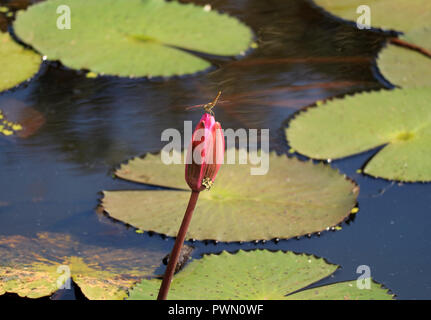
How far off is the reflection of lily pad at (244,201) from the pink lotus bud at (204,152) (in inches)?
38.8

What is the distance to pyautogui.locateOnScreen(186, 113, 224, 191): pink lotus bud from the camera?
3.90 ft

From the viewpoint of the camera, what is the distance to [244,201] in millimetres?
2385

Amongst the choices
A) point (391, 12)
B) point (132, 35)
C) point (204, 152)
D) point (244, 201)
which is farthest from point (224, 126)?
point (204, 152)

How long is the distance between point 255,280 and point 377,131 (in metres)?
1.10

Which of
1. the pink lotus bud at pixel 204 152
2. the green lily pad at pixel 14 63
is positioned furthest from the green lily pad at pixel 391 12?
the pink lotus bud at pixel 204 152

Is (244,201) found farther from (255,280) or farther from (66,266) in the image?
(66,266)

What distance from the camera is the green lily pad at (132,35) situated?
130 inches

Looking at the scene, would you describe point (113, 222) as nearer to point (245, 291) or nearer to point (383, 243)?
point (245, 291)

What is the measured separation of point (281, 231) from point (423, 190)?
24.7 inches

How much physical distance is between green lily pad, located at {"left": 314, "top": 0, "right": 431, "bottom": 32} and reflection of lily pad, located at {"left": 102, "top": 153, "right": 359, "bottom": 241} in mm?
1476

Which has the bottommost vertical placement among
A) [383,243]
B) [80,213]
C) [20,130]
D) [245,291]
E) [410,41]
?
[245,291]

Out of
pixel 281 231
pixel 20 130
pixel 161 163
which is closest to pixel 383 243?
pixel 281 231

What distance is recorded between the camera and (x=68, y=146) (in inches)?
108

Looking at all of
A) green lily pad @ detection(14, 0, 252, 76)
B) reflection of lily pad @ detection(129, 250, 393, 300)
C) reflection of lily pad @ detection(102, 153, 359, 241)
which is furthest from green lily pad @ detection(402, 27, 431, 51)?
reflection of lily pad @ detection(129, 250, 393, 300)
